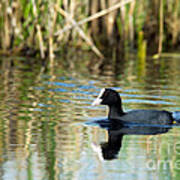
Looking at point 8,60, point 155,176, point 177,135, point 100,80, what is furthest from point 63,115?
point 8,60

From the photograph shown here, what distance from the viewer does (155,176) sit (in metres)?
5.07

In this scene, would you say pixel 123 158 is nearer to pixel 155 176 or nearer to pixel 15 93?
pixel 155 176

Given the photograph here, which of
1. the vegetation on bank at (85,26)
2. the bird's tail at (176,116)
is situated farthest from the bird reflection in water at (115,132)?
the vegetation on bank at (85,26)

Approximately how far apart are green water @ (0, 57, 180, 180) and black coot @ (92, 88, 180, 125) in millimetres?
335

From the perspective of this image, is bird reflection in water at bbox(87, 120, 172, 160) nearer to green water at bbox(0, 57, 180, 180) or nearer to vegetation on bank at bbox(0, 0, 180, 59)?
green water at bbox(0, 57, 180, 180)

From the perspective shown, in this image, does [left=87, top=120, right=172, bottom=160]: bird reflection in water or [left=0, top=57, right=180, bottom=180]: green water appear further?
[left=87, top=120, right=172, bottom=160]: bird reflection in water

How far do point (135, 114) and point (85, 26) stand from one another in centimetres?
874

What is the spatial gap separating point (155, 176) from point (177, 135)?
6.25 feet

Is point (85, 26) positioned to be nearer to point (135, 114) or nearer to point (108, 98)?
point (108, 98)

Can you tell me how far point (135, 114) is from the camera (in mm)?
7484

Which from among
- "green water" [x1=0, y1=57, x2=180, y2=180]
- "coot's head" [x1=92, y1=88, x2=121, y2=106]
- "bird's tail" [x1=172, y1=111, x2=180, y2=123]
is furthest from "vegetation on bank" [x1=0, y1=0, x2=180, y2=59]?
"bird's tail" [x1=172, y1=111, x2=180, y2=123]

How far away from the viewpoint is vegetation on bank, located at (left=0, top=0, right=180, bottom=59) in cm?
1395

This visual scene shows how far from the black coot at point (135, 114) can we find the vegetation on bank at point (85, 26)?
589cm

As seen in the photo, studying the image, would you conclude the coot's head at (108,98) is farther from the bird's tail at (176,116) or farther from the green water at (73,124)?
the bird's tail at (176,116)
